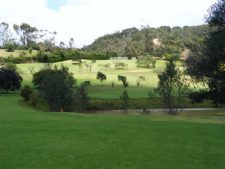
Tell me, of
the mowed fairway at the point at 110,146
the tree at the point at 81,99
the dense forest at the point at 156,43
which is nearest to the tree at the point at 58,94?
the tree at the point at 81,99

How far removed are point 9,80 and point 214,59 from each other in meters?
26.1

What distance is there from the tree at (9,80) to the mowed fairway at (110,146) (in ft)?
113

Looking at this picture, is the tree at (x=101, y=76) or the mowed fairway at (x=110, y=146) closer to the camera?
the mowed fairway at (x=110, y=146)

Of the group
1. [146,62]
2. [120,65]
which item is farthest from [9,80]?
[146,62]

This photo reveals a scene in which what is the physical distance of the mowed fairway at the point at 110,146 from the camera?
36.0ft

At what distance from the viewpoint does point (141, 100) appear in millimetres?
51281

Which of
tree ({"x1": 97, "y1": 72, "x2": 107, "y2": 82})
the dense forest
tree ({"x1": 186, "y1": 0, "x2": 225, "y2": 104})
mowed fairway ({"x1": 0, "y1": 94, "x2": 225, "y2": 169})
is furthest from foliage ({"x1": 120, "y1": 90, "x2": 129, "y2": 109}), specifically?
the dense forest

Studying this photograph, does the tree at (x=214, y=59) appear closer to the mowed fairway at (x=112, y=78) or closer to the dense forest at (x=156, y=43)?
the mowed fairway at (x=112, y=78)

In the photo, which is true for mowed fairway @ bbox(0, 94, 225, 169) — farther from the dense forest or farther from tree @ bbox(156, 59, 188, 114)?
the dense forest

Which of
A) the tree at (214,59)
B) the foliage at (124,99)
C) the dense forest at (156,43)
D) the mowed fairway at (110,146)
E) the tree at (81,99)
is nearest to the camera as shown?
the mowed fairway at (110,146)

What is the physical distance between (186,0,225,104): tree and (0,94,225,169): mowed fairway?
20.5 metres

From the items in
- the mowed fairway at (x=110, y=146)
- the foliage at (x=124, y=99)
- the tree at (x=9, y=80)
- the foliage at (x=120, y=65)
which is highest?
the foliage at (x=120, y=65)

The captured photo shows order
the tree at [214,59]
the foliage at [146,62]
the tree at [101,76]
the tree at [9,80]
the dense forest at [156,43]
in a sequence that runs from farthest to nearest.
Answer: the dense forest at [156,43] < the foliage at [146,62] < the tree at [101,76] < the tree at [9,80] < the tree at [214,59]

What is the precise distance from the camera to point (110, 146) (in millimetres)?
13078
